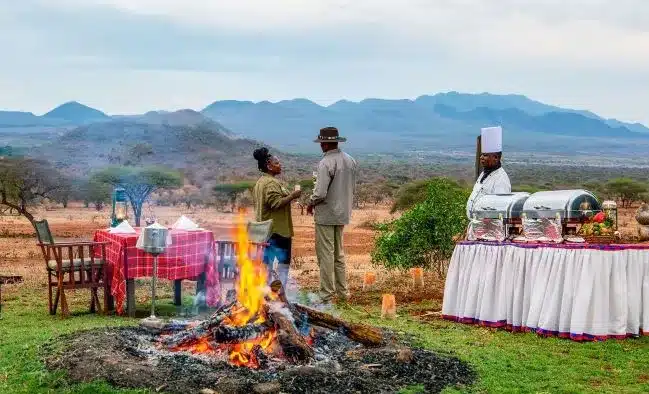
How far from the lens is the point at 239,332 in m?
8.10

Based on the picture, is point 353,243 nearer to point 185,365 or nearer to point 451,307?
point 451,307

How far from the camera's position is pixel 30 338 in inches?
358

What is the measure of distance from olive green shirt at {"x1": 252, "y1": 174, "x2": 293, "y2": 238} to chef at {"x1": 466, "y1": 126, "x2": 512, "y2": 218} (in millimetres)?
2284

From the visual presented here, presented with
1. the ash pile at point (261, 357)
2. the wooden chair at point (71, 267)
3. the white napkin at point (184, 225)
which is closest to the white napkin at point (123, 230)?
the wooden chair at point (71, 267)

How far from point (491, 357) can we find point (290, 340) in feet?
6.58

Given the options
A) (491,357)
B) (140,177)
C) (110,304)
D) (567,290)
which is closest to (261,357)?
(491,357)

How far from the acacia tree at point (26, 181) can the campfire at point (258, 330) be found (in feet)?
68.4

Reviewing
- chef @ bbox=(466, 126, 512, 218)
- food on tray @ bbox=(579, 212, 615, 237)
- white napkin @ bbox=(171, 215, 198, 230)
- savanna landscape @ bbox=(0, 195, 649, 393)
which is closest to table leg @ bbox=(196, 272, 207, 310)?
savanna landscape @ bbox=(0, 195, 649, 393)

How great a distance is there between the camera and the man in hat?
11836mm

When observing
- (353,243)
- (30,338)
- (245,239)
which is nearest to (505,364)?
(245,239)

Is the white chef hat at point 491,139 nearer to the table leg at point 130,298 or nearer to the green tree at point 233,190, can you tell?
the table leg at point 130,298

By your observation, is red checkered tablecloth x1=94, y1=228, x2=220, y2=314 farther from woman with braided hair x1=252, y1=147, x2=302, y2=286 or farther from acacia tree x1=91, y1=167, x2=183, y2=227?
acacia tree x1=91, y1=167, x2=183, y2=227

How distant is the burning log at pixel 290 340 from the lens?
787 centimetres

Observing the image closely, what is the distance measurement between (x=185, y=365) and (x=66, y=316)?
13.2ft
